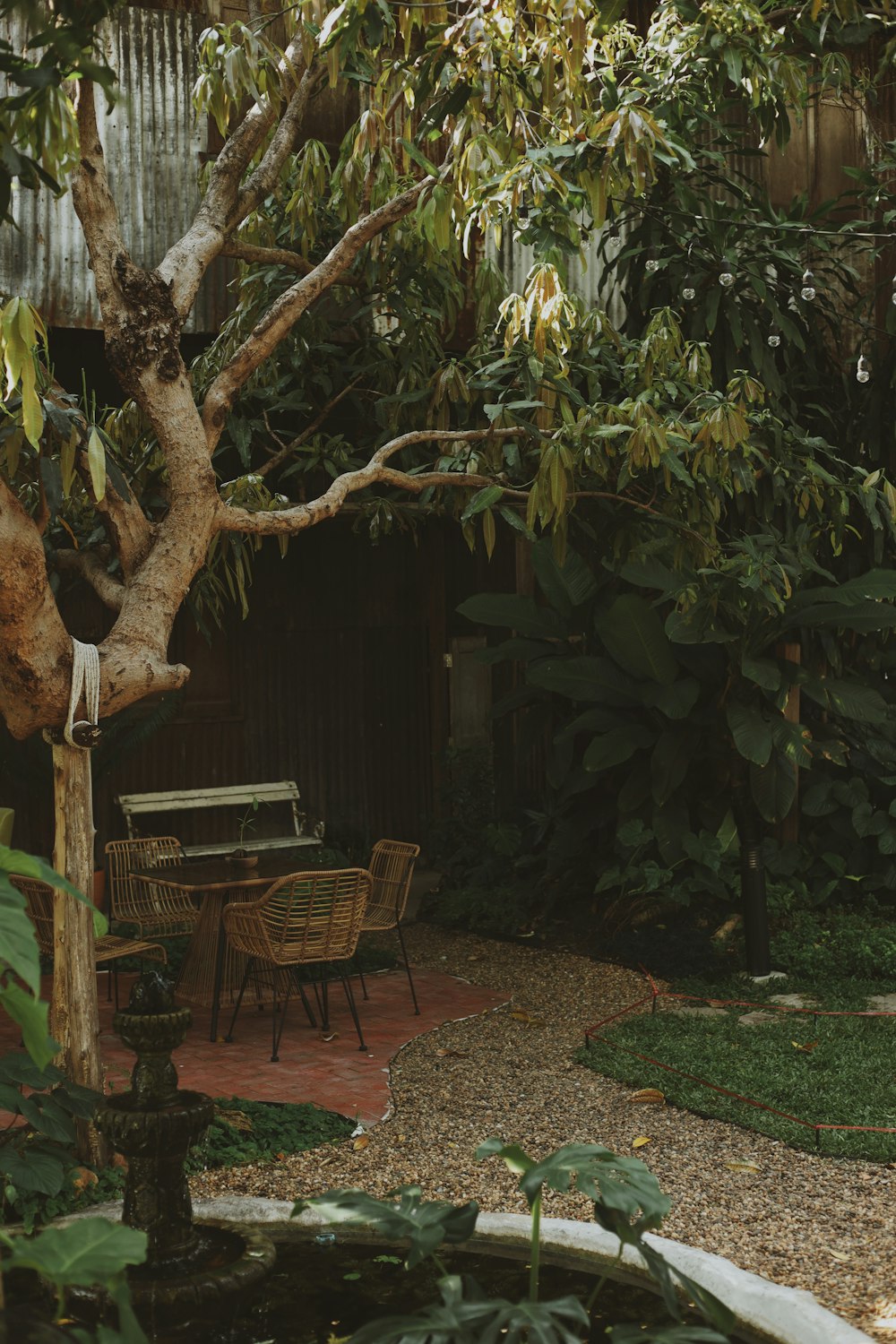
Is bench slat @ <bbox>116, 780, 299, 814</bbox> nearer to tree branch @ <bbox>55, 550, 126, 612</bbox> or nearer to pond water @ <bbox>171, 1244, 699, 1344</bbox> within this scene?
tree branch @ <bbox>55, 550, 126, 612</bbox>

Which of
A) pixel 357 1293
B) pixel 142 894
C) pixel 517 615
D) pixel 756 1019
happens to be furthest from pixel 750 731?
pixel 357 1293

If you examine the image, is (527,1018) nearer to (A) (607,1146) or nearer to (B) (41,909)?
(A) (607,1146)

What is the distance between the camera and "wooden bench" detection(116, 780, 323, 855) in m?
9.77

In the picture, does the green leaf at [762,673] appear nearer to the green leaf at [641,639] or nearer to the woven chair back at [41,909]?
the green leaf at [641,639]

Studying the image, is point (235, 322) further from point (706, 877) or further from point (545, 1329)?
point (545, 1329)

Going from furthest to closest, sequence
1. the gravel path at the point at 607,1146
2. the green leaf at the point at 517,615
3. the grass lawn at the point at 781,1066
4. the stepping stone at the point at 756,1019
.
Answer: the green leaf at the point at 517,615
the stepping stone at the point at 756,1019
the grass lawn at the point at 781,1066
the gravel path at the point at 607,1146

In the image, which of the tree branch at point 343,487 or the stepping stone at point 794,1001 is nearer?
the tree branch at point 343,487

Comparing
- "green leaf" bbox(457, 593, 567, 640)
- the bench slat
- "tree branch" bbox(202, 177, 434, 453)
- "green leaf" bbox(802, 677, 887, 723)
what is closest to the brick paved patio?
the bench slat

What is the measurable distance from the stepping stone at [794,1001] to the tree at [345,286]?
2572mm

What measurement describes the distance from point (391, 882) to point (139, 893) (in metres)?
1.59

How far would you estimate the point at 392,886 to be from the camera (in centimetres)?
812

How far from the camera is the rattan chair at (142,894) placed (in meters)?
8.19

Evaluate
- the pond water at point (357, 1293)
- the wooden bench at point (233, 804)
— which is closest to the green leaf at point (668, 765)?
the wooden bench at point (233, 804)

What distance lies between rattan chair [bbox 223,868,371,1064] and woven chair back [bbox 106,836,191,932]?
111 centimetres
